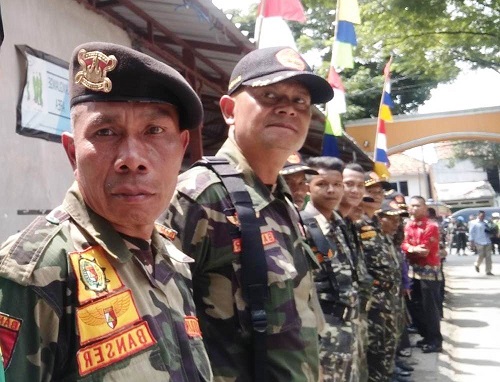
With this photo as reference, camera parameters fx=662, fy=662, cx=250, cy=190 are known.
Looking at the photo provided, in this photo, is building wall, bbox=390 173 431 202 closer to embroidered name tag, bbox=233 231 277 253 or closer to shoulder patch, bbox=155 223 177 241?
embroidered name tag, bbox=233 231 277 253

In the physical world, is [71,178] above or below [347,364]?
above

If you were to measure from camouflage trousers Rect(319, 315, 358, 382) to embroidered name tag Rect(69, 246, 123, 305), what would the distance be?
2.07 meters

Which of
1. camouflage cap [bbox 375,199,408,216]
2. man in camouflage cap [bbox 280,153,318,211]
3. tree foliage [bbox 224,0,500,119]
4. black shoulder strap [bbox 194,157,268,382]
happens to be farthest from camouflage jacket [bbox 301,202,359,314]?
tree foliage [bbox 224,0,500,119]

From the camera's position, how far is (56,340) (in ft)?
4.22

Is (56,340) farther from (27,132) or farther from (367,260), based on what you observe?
(367,260)

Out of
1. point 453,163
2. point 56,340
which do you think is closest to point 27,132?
point 56,340

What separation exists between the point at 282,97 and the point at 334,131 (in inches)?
151

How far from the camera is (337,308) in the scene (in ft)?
12.0

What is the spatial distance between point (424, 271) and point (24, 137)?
6190 millimetres

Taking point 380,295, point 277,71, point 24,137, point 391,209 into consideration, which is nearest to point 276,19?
point 24,137

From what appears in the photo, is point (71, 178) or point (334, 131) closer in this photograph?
point (71, 178)

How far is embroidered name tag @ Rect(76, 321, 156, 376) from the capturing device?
130cm

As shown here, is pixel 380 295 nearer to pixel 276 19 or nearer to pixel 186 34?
pixel 276 19

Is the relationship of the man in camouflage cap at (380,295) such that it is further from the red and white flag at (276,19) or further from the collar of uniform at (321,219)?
the red and white flag at (276,19)
